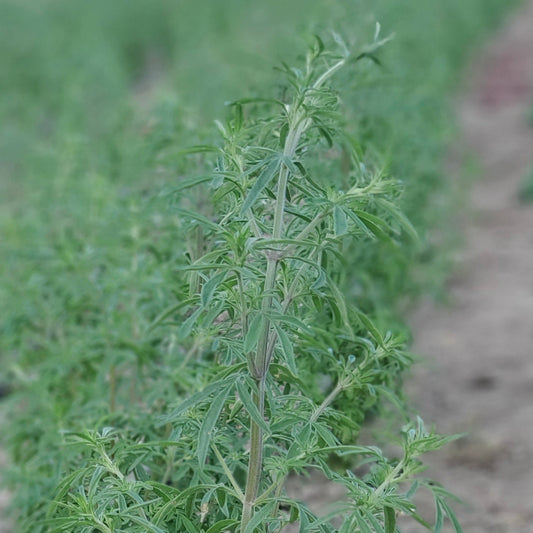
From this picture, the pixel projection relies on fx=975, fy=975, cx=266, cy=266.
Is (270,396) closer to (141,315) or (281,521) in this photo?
(281,521)

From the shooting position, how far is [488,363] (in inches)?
193

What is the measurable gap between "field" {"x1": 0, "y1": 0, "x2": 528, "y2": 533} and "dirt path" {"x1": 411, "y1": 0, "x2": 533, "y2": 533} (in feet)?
0.62

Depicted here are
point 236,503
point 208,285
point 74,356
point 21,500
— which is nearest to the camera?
point 208,285

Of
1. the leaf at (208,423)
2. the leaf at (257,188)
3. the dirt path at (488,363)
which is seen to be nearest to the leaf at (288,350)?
the leaf at (208,423)

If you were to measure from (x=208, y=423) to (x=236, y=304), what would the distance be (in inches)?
8.5

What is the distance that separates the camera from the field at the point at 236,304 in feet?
5.60

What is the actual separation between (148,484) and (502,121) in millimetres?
10748

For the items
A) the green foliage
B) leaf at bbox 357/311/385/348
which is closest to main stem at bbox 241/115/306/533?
leaf at bbox 357/311/385/348

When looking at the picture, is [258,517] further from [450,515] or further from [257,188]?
[257,188]

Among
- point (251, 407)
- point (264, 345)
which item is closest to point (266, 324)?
point (264, 345)

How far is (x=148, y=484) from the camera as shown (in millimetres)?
1814

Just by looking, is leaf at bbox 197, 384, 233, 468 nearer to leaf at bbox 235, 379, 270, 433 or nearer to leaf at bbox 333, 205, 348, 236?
leaf at bbox 235, 379, 270, 433

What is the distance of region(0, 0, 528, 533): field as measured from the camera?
1.71m

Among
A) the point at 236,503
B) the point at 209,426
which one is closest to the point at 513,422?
the point at 236,503
